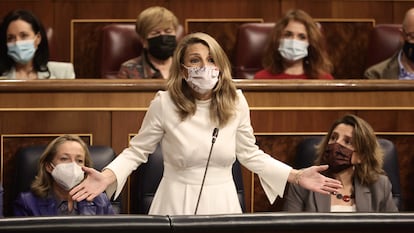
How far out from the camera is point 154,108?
72.6 inches

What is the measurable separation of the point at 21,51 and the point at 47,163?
0.55 metres

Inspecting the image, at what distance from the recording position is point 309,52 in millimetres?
2592

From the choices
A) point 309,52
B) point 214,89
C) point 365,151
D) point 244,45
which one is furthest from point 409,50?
point 214,89

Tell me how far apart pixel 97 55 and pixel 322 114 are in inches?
34.9

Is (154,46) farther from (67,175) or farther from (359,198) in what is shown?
(359,198)

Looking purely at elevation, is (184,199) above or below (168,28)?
below

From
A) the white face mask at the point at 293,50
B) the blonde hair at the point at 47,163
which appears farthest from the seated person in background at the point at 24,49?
the white face mask at the point at 293,50

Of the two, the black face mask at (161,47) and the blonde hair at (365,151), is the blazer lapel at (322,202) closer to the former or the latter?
the blonde hair at (365,151)

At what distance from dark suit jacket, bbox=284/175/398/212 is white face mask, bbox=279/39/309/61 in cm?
56

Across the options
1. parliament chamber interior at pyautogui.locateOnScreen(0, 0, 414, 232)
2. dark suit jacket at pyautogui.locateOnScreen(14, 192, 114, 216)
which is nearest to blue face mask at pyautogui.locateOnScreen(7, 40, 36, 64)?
parliament chamber interior at pyautogui.locateOnScreen(0, 0, 414, 232)

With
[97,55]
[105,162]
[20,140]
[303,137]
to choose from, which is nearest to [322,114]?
[303,137]

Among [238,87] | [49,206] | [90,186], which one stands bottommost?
[49,206]

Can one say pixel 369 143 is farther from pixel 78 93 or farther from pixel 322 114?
pixel 78 93

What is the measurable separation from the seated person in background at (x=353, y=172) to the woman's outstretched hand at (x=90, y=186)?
0.52m
